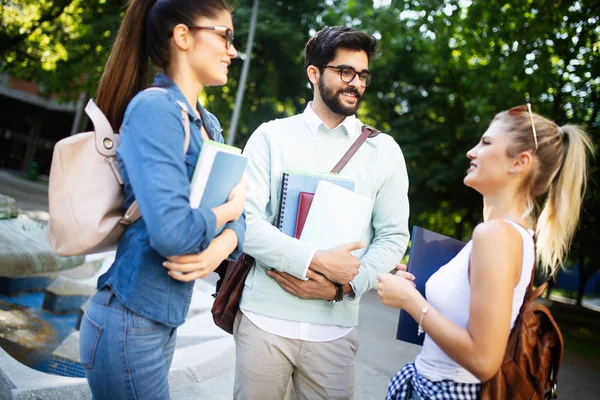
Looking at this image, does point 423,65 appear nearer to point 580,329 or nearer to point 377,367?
point 580,329

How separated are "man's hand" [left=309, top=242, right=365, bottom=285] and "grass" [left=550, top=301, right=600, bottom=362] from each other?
9.86 m

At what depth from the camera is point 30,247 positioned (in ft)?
18.8

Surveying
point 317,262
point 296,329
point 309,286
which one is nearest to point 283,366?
point 296,329

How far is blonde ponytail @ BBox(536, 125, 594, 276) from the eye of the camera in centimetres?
184

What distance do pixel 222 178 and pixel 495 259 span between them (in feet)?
2.85

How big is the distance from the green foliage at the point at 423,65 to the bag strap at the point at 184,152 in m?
10.5

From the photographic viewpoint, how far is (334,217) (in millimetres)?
2199

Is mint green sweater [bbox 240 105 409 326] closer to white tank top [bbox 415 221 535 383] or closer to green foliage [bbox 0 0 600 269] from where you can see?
white tank top [bbox 415 221 535 383]

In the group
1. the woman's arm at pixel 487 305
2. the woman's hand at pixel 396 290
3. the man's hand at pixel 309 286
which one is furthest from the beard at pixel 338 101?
the woman's arm at pixel 487 305

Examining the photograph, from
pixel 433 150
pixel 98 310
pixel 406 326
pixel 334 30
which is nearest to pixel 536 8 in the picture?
pixel 433 150

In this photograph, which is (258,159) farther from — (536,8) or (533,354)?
(536,8)

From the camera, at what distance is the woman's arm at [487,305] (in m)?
1.61

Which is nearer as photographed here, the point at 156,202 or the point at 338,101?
the point at 156,202

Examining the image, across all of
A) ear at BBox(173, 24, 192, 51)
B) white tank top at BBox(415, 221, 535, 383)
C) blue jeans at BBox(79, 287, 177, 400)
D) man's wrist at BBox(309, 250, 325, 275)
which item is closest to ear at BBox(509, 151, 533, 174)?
white tank top at BBox(415, 221, 535, 383)
